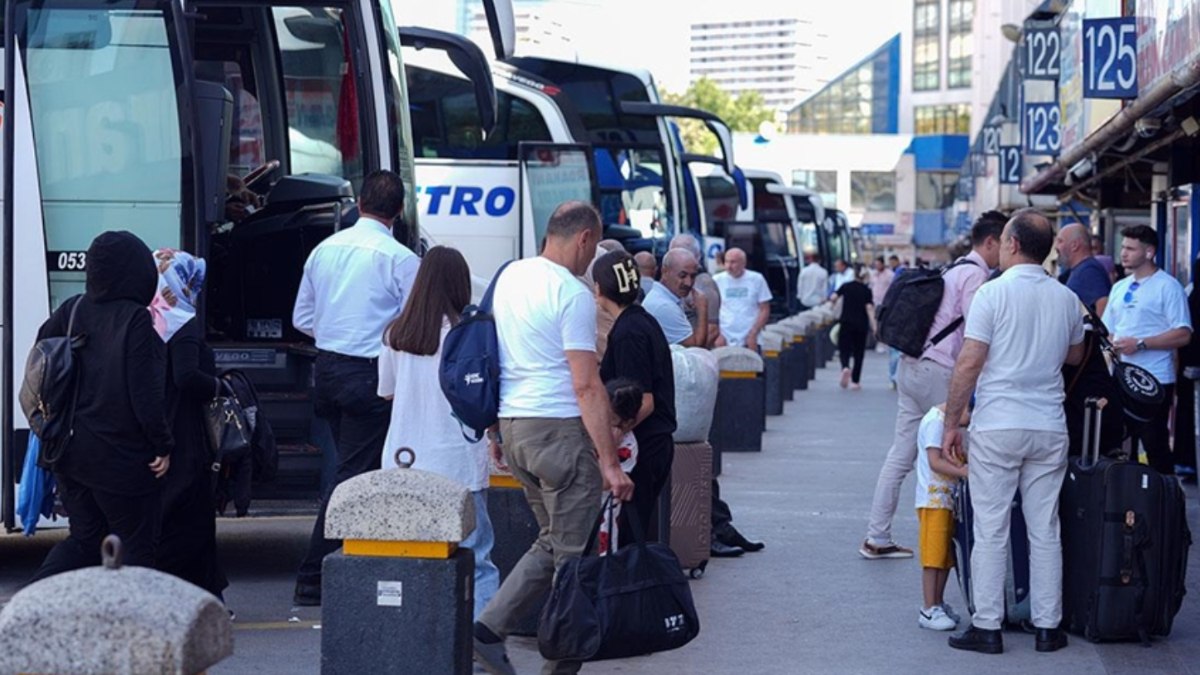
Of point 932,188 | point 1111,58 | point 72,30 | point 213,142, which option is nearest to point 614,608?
point 213,142

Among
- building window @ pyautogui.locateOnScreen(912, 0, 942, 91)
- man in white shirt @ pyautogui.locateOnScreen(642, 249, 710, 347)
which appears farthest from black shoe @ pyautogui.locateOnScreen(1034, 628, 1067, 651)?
building window @ pyautogui.locateOnScreen(912, 0, 942, 91)

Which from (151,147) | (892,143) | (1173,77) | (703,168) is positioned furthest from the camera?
(892,143)

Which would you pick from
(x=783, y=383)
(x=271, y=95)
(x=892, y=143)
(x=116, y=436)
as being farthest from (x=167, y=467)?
(x=892, y=143)

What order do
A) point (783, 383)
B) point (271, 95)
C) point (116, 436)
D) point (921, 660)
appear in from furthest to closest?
1. point (783, 383)
2. point (271, 95)
3. point (921, 660)
4. point (116, 436)

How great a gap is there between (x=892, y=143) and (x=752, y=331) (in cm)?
8019

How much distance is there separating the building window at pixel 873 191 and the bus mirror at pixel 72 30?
9210cm

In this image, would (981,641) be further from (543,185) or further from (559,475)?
(543,185)

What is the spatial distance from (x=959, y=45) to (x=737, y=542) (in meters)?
99.2

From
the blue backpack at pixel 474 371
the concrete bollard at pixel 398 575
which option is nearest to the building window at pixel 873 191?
the blue backpack at pixel 474 371

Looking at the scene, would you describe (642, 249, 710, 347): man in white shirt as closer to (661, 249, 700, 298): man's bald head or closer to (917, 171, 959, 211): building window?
(661, 249, 700, 298): man's bald head

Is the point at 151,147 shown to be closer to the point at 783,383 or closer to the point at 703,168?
the point at 783,383

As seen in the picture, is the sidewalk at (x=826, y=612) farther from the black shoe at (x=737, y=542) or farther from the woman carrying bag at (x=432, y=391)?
the woman carrying bag at (x=432, y=391)

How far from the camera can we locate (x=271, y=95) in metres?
12.5

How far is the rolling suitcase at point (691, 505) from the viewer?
10250 millimetres
